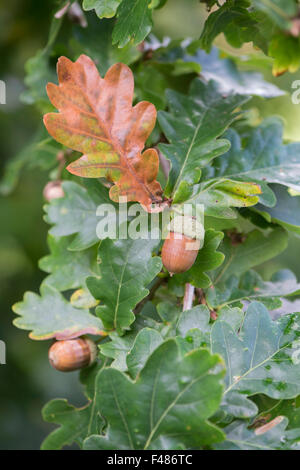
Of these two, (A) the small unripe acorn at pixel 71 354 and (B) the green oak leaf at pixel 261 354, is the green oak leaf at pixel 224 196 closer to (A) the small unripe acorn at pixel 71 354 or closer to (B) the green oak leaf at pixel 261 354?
(B) the green oak leaf at pixel 261 354

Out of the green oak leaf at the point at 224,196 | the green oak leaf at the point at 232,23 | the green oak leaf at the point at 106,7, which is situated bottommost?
the green oak leaf at the point at 224,196

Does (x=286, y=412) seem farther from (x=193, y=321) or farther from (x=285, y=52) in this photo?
(x=285, y=52)

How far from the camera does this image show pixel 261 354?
0.54m

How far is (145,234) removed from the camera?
59 cm

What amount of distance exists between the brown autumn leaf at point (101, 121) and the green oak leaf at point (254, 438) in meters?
0.29

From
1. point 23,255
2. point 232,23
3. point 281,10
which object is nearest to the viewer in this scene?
point 281,10

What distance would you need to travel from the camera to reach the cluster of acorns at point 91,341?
552mm

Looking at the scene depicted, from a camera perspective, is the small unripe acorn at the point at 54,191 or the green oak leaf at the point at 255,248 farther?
the small unripe acorn at the point at 54,191

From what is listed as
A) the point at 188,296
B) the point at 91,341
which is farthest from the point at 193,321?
the point at 91,341

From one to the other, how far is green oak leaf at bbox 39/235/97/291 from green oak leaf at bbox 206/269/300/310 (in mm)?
187

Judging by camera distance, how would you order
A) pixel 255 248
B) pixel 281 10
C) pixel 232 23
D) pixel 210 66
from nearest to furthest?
pixel 281 10
pixel 232 23
pixel 255 248
pixel 210 66

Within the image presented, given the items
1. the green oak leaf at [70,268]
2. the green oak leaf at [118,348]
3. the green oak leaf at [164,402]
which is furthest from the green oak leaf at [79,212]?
the green oak leaf at [164,402]

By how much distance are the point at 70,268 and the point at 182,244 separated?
0.24 meters
